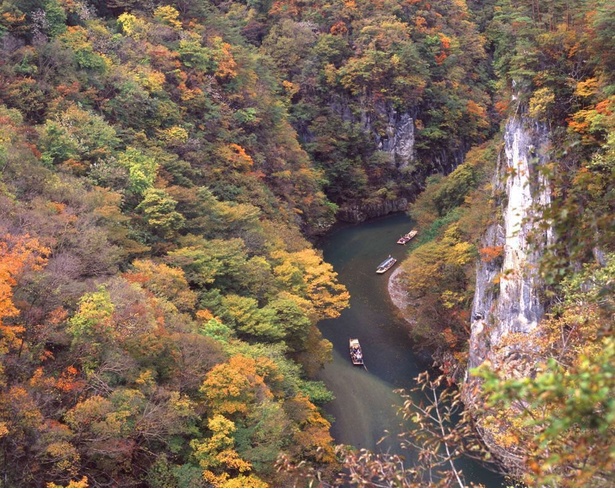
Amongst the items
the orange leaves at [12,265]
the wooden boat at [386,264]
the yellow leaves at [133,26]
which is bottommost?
the wooden boat at [386,264]

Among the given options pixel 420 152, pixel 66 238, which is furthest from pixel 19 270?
pixel 420 152

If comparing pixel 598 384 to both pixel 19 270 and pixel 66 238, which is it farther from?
pixel 66 238

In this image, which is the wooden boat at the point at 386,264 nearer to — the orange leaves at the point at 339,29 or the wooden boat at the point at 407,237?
the wooden boat at the point at 407,237

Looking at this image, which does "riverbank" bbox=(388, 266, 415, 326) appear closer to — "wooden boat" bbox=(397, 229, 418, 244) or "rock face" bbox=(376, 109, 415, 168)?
"wooden boat" bbox=(397, 229, 418, 244)

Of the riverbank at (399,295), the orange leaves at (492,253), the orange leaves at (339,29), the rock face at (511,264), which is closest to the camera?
the rock face at (511,264)

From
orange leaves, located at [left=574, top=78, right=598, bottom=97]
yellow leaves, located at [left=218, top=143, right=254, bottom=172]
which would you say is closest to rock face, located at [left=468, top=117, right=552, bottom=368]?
orange leaves, located at [left=574, top=78, right=598, bottom=97]

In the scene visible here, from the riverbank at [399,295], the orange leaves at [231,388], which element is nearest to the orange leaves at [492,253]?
the riverbank at [399,295]

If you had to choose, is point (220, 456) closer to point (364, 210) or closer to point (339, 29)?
point (364, 210)
